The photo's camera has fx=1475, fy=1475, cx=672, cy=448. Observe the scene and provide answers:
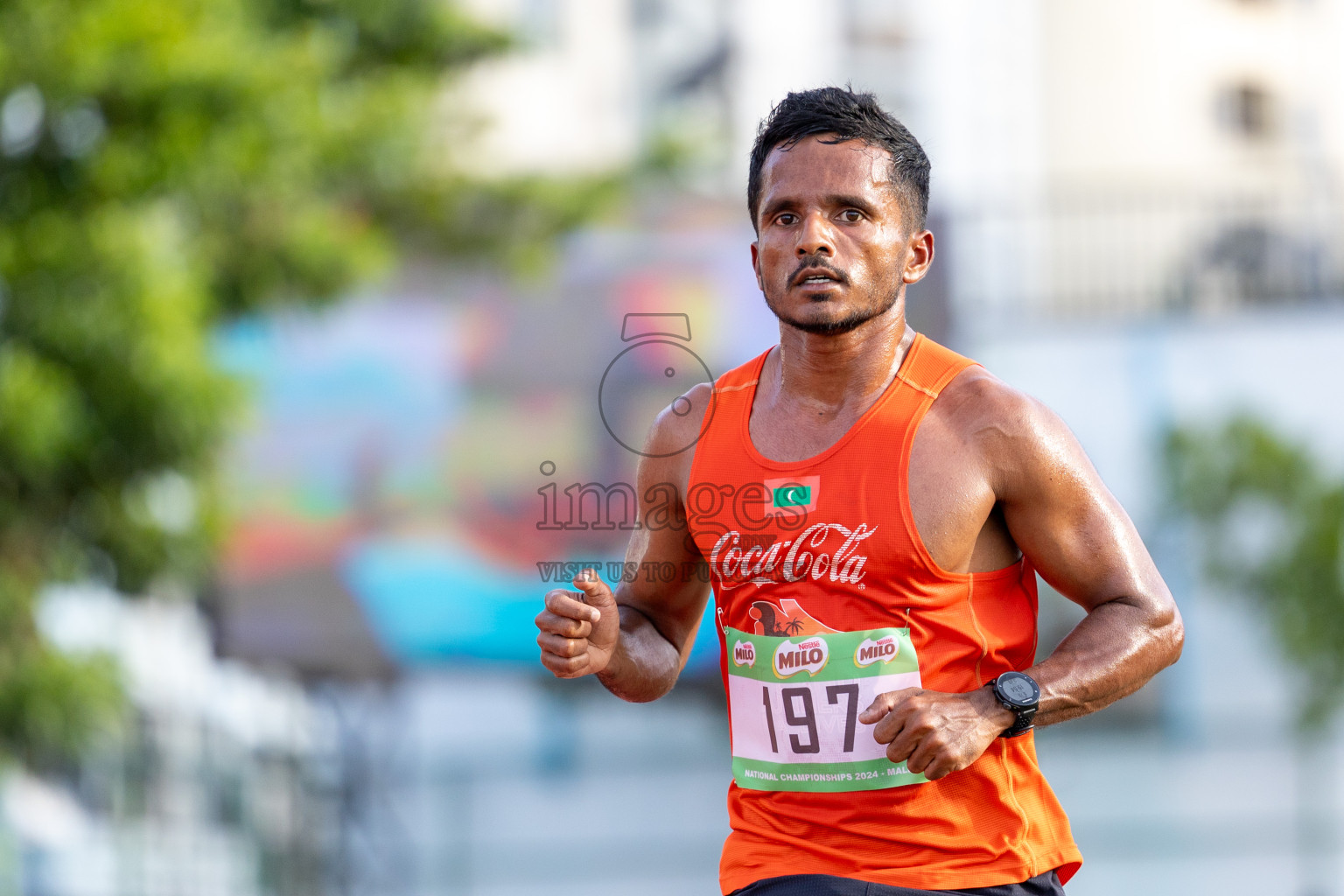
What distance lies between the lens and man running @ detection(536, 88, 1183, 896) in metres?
2.09

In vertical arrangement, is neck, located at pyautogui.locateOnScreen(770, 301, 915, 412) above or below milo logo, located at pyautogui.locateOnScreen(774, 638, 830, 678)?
above

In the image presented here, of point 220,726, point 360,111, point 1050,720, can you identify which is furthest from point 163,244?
point 220,726

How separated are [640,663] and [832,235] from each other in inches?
29.9

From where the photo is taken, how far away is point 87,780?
888 cm

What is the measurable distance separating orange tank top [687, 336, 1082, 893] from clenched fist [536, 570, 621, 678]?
0.22 meters

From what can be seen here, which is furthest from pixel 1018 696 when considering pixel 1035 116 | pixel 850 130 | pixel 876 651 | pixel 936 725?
pixel 1035 116

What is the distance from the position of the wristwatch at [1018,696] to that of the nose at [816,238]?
2.14 feet

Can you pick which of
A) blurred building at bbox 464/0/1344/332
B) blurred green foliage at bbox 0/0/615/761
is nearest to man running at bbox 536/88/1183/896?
blurred green foliage at bbox 0/0/615/761

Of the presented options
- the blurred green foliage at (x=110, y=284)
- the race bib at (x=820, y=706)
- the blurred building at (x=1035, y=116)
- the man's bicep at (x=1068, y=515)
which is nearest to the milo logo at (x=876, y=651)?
the race bib at (x=820, y=706)

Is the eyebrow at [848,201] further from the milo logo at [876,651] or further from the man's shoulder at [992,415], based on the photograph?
the milo logo at [876,651]

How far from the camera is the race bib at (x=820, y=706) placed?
6.95 ft

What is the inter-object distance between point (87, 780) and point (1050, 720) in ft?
26.6

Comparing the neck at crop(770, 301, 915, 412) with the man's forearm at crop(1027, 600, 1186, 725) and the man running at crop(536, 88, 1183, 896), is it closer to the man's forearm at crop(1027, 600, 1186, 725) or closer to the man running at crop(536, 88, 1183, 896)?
the man running at crop(536, 88, 1183, 896)

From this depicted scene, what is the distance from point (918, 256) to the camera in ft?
7.50
